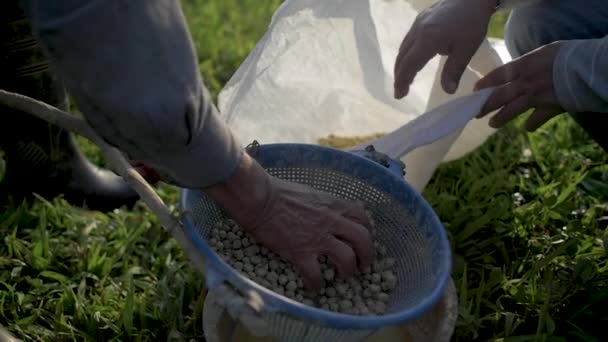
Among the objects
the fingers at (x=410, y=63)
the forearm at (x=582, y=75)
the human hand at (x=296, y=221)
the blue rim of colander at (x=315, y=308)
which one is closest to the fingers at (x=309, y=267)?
Result: the human hand at (x=296, y=221)

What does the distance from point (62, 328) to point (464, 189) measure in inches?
32.6

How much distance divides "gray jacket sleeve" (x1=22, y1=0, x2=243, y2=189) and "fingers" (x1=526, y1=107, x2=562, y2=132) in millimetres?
652

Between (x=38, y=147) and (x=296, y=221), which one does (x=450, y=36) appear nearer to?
(x=296, y=221)

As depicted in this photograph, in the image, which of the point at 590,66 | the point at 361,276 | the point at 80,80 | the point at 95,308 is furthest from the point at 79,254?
the point at 590,66

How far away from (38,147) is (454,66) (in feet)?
2.79

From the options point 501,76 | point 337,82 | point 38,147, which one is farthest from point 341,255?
point 38,147

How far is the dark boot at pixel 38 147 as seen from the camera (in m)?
1.33

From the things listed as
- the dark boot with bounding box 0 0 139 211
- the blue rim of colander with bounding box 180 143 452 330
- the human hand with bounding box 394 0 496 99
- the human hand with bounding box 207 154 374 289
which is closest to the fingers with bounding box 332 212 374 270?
the human hand with bounding box 207 154 374 289

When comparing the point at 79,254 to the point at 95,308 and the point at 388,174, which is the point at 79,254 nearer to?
the point at 95,308

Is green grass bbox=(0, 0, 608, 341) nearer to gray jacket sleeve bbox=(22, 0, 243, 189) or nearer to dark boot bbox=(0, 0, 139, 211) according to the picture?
dark boot bbox=(0, 0, 139, 211)

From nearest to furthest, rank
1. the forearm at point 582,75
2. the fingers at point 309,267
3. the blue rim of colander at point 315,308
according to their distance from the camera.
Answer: the blue rim of colander at point 315,308 < the fingers at point 309,267 < the forearm at point 582,75

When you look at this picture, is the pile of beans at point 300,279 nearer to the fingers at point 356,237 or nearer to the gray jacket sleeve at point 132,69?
the fingers at point 356,237

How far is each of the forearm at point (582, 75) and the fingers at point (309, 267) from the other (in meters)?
0.50

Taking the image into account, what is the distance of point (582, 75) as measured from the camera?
3.65 feet
